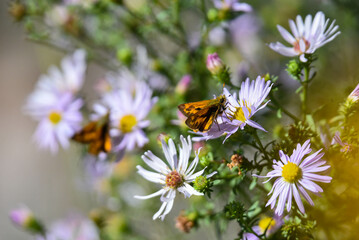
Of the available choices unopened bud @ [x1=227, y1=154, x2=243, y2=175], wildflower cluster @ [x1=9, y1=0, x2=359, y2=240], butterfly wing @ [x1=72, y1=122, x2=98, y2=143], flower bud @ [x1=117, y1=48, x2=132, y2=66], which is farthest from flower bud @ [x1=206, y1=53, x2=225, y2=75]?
flower bud @ [x1=117, y1=48, x2=132, y2=66]

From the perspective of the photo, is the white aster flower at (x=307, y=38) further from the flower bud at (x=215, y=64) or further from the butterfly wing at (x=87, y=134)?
the butterfly wing at (x=87, y=134)

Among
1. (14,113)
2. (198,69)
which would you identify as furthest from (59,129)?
(14,113)

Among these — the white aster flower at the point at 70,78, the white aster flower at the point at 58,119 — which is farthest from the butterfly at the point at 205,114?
the white aster flower at the point at 70,78

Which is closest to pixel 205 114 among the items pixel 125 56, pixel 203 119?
pixel 203 119

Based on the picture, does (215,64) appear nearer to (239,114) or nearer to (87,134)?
(239,114)

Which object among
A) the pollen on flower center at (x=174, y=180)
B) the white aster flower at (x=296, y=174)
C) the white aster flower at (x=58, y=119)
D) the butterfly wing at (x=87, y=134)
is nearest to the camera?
the white aster flower at (x=296, y=174)
